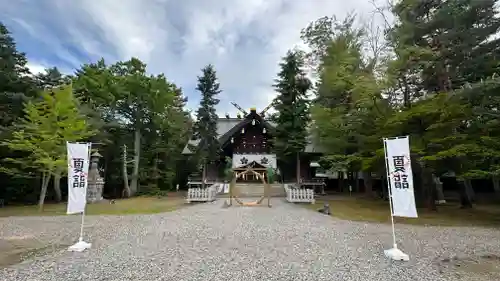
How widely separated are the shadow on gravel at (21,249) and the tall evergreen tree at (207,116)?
458 inches

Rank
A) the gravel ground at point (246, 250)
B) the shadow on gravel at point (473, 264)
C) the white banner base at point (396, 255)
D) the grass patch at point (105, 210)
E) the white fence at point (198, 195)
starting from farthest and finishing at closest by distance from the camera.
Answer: the white fence at point (198, 195) < the grass patch at point (105, 210) < the white banner base at point (396, 255) < the shadow on gravel at point (473, 264) < the gravel ground at point (246, 250)

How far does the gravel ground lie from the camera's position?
405 centimetres

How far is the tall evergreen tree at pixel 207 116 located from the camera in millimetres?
17875

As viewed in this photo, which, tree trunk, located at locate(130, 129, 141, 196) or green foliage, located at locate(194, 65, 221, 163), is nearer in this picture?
green foliage, located at locate(194, 65, 221, 163)

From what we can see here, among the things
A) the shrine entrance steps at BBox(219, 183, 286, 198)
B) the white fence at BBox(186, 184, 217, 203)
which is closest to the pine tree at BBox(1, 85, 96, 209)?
the white fence at BBox(186, 184, 217, 203)

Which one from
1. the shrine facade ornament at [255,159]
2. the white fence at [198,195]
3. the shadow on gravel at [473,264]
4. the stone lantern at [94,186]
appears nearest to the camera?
the shadow on gravel at [473,264]

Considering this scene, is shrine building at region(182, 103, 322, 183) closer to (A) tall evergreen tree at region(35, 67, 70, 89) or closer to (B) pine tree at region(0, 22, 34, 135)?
(A) tall evergreen tree at region(35, 67, 70, 89)

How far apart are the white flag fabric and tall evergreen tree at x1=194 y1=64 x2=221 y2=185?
1337cm

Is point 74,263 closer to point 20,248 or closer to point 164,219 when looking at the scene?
point 20,248

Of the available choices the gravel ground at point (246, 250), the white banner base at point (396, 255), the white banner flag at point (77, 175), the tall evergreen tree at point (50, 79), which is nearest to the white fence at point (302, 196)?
the gravel ground at point (246, 250)

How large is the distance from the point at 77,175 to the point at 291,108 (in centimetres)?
1329

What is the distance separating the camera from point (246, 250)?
5.32 m

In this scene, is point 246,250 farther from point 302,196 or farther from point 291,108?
point 291,108

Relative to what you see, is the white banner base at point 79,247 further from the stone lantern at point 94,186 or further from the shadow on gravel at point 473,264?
the stone lantern at point 94,186
